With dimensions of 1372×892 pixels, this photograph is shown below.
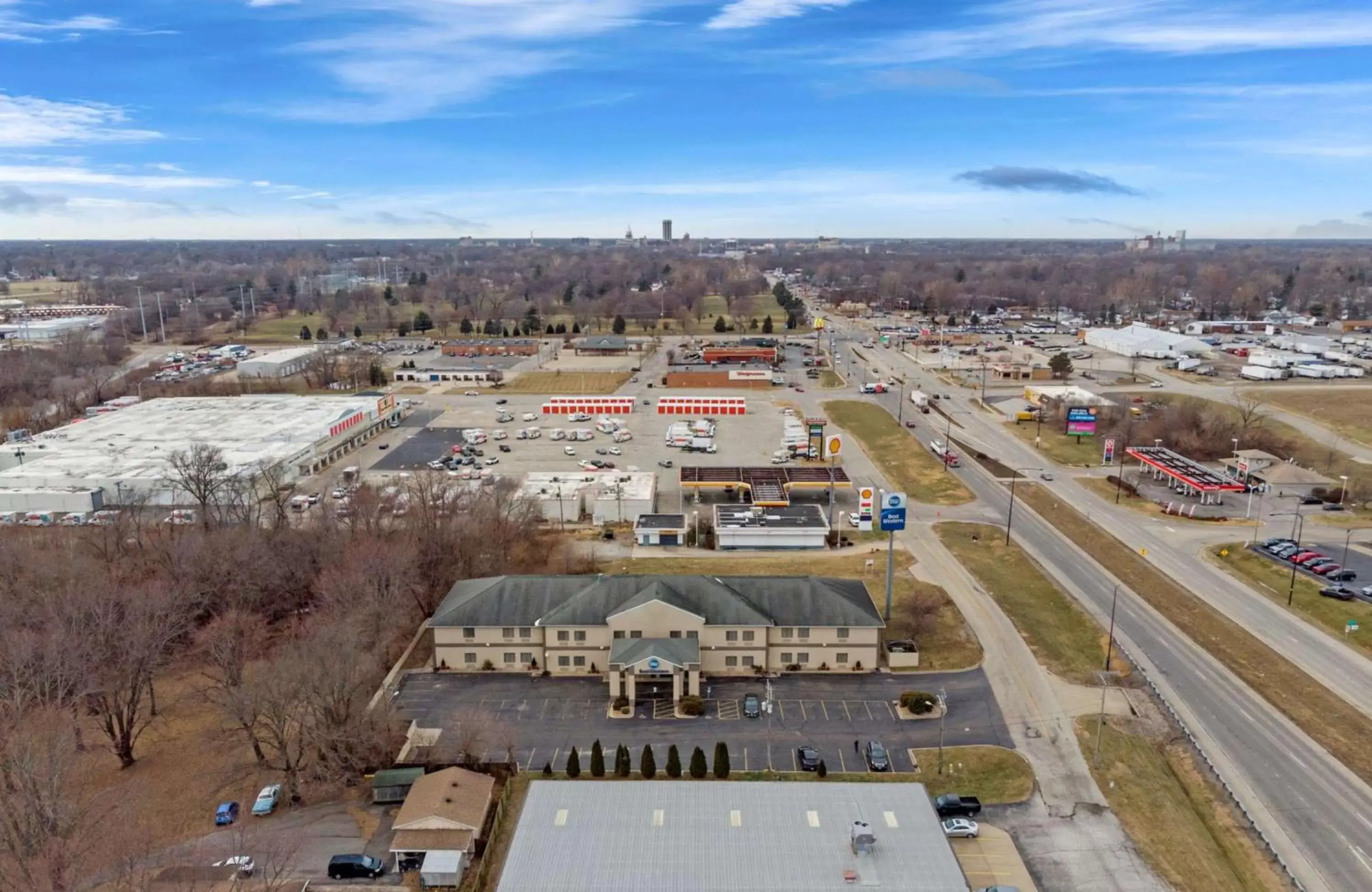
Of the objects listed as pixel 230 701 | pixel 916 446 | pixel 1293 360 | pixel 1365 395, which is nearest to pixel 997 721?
pixel 230 701

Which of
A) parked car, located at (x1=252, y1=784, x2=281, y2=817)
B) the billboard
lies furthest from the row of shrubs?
the billboard

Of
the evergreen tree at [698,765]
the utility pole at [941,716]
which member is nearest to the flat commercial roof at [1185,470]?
the utility pole at [941,716]

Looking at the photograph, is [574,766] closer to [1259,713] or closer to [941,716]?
[941,716]

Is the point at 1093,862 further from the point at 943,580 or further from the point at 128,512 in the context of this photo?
the point at 128,512

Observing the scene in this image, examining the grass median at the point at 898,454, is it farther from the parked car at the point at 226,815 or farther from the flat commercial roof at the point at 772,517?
the parked car at the point at 226,815

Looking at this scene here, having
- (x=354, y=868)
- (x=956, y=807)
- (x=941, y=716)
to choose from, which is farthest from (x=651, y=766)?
(x=941, y=716)

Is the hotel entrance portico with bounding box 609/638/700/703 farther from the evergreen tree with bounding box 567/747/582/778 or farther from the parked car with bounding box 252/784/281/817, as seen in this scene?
the parked car with bounding box 252/784/281/817
